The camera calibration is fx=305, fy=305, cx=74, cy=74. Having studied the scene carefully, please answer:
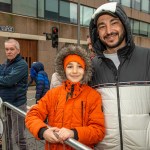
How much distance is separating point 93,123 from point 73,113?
0.17m

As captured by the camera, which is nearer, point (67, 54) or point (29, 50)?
point (67, 54)

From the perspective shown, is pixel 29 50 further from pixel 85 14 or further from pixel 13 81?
pixel 13 81

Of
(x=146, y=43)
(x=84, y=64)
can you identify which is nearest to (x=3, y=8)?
(x=84, y=64)

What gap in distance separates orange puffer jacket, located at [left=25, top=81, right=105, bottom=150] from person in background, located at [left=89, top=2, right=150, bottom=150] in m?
0.07

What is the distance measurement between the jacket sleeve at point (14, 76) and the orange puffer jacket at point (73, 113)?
213 centimetres

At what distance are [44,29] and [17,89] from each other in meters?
15.5

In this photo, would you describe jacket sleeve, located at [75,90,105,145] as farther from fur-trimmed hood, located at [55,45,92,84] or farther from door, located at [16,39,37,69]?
door, located at [16,39,37,69]

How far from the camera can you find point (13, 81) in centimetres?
446

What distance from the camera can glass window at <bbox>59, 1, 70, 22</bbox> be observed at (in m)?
21.1

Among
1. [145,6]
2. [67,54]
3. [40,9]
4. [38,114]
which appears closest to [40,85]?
[67,54]

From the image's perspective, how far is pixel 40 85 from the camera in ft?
20.6

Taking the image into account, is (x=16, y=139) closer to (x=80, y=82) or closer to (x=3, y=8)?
(x=80, y=82)

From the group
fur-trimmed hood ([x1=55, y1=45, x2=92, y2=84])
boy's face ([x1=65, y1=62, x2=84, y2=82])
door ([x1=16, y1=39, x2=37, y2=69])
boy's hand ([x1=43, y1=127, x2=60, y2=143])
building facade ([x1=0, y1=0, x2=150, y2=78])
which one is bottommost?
boy's hand ([x1=43, y1=127, x2=60, y2=143])

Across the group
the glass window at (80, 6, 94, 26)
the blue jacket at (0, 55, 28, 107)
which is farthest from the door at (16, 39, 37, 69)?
the blue jacket at (0, 55, 28, 107)
